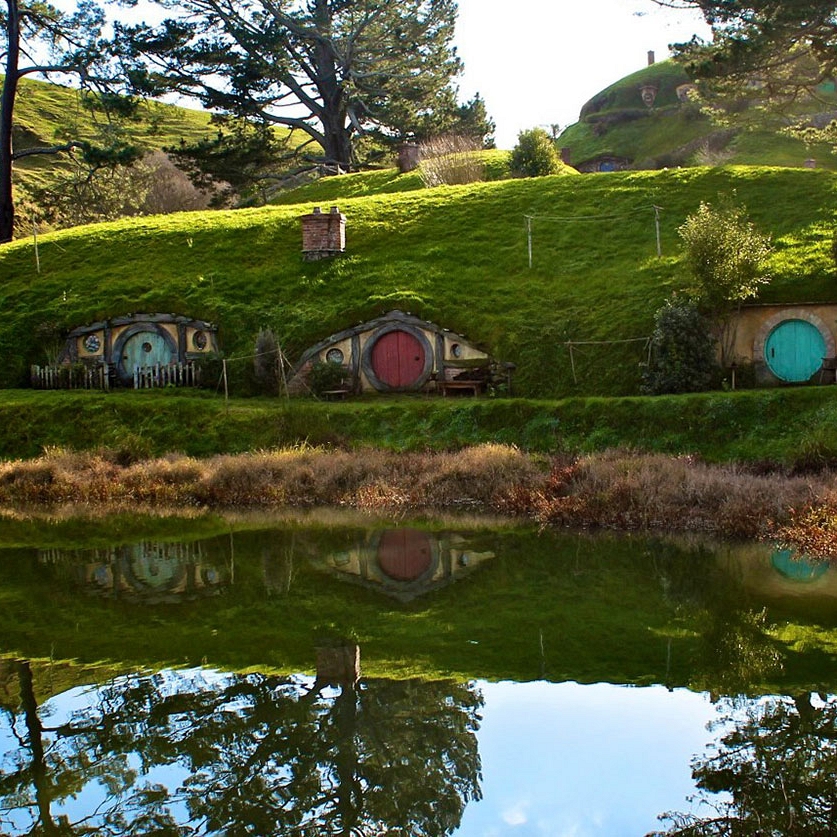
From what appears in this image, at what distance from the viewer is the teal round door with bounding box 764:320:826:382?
2611cm

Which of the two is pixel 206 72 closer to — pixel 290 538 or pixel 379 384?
pixel 379 384

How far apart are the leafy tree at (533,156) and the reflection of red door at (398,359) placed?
1485 cm

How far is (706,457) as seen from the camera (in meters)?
21.4

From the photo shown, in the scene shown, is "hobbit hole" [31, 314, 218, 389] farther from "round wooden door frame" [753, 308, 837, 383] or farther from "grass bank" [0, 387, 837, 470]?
"round wooden door frame" [753, 308, 837, 383]

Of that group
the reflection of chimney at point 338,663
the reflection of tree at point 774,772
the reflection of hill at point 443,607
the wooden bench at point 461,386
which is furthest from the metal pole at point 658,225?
the reflection of tree at point 774,772

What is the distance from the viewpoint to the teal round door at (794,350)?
26.1 m

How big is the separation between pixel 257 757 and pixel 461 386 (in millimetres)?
20205

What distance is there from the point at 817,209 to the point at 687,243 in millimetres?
7608

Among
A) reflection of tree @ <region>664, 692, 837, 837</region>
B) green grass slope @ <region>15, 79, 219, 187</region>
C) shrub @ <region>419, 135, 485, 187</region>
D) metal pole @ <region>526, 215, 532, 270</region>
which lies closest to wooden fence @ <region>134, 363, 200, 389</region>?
metal pole @ <region>526, 215, 532, 270</region>

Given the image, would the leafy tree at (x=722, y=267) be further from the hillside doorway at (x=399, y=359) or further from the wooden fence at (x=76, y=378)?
Answer: the wooden fence at (x=76, y=378)

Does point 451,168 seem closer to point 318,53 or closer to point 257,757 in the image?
point 318,53

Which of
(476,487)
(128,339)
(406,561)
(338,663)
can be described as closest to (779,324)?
(476,487)

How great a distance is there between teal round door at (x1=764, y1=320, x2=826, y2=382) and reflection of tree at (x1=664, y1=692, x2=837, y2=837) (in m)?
18.3

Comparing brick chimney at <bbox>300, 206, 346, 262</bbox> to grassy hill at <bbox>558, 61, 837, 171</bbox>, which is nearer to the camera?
brick chimney at <bbox>300, 206, 346, 262</bbox>
